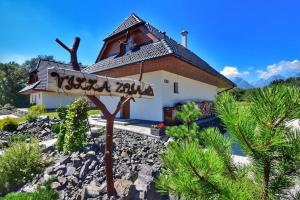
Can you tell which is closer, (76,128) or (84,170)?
(84,170)

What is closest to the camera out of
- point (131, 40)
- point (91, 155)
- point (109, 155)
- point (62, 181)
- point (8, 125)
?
point (109, 155)

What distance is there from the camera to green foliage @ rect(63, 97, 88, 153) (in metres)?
6.98

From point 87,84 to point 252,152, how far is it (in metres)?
2.61

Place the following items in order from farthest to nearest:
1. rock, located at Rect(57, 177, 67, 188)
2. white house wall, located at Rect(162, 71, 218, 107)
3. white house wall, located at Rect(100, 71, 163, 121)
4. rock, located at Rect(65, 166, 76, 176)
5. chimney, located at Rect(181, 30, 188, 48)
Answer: chimney, located at Rect(181, 30, 188, 48) < white house wall, located at Rect(162, 71, 218, 107) < white house wall, located at Rect(100, 71, 163, 121) < rock, located at Rect(65, 166, 76, 176) < rock, located at Rect(57, 177, 67, 188)

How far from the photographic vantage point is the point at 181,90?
46.2 feet

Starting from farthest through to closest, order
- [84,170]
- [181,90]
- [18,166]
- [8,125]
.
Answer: [181,90] < [8,125] < [18,166] < [84,170]

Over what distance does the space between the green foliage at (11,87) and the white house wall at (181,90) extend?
1401 inches

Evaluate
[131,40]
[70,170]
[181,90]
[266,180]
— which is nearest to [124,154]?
[70,170]

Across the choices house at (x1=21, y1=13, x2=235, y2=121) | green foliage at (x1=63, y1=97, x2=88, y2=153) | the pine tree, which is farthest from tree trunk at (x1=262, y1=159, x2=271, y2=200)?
house at (x1=21, y1=13, x2=235, y2=121)

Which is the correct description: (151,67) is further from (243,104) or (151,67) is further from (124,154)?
(243,104)

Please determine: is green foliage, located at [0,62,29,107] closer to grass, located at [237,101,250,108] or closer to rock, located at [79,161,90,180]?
rock, located at [79,161,90,180]

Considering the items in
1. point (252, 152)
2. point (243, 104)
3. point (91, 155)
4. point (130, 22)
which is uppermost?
point (130, 22)

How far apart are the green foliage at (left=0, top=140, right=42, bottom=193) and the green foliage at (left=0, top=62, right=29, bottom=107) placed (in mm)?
38878

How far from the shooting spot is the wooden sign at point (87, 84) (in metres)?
2.82
